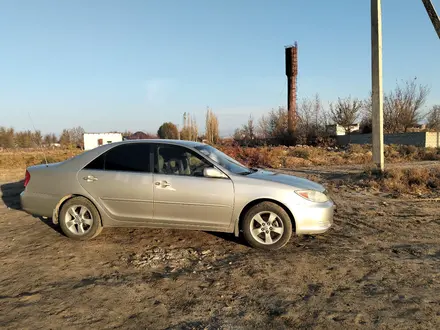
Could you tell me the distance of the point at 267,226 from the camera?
5043 millimetres

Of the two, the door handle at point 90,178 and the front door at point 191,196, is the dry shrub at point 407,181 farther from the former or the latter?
the door handle at point 90,178

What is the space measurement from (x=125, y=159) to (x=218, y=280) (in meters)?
2.57

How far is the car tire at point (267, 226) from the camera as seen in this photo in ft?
16.4

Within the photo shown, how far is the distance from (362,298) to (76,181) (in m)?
4.33

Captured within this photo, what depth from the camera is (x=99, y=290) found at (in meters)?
3.83

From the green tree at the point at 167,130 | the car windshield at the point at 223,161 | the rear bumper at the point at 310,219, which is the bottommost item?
the rear bumper at the point at 310,219

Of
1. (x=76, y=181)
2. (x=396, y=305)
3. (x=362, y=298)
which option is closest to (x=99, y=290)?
(x=76, y=181)

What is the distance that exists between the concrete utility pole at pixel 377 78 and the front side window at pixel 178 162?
27.2 feet

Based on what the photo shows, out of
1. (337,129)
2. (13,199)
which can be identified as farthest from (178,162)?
(337,129)

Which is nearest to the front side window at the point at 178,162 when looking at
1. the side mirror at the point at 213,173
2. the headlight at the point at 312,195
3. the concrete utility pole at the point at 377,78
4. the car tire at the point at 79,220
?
the side mirror at the point at 213,173

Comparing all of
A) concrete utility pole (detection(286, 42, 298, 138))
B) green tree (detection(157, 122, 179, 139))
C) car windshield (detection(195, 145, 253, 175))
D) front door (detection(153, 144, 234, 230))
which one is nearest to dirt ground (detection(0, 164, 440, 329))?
front door (detection(153, 144, 234, 230))

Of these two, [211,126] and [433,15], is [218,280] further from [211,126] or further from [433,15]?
[211,126]

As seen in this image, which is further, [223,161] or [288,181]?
[223,161]

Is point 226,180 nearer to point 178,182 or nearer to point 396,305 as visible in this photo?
point 178,182
